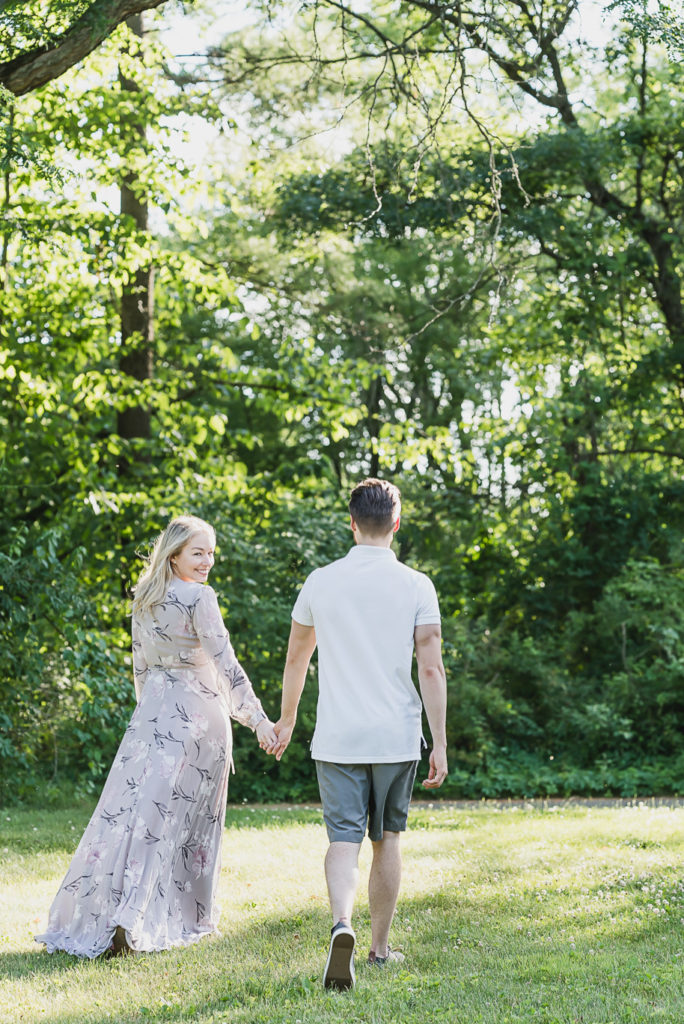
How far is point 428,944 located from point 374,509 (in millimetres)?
1957

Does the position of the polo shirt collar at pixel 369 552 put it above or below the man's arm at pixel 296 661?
above

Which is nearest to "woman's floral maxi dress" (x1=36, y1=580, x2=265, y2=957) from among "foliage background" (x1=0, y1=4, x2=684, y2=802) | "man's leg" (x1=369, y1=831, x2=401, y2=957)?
"man's leg" (x1=369, y1=831, x2=401, y2=957)

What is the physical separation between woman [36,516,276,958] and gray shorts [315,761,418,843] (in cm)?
70

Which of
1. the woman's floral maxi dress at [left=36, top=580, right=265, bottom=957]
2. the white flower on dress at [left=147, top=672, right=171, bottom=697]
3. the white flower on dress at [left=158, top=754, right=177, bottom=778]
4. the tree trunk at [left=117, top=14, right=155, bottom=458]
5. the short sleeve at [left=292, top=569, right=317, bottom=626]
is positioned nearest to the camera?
Result: the short sleeve at [left=292, top=569, right=317, bottom=626]

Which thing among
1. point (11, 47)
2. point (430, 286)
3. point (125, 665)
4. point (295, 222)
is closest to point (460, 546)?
point (295, 222)

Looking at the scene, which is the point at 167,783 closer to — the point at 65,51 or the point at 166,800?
the point at 166,800

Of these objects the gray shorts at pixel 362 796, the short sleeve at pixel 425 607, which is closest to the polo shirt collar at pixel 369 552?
the short sleeve at pixel 425 607

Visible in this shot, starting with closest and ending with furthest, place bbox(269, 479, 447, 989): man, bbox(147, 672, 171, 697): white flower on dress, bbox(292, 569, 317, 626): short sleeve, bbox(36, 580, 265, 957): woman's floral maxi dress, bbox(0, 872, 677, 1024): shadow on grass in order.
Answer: bbox(0, 872, 677, 1024): shadow on grass → bbox(269, 479, 447, 989): man → bbox(292, 569, 317, 626): short sleeve → bbox(36, 580, 265, 957): woman's floral maxi dress → bbox(147, 672, 171, 697): white flower on dress

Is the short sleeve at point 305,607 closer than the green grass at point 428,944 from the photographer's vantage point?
No

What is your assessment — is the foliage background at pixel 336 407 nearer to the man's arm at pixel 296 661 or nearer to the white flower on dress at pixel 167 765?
the white flower on dress at pixel 167 765

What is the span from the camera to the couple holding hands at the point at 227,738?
13.8 feet

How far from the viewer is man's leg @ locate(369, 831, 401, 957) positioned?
4262 mm

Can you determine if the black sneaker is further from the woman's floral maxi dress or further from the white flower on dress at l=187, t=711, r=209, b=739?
the white flower on dress at l=187, t=711, r=209, b=739

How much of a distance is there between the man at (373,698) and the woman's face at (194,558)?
0.98 m
